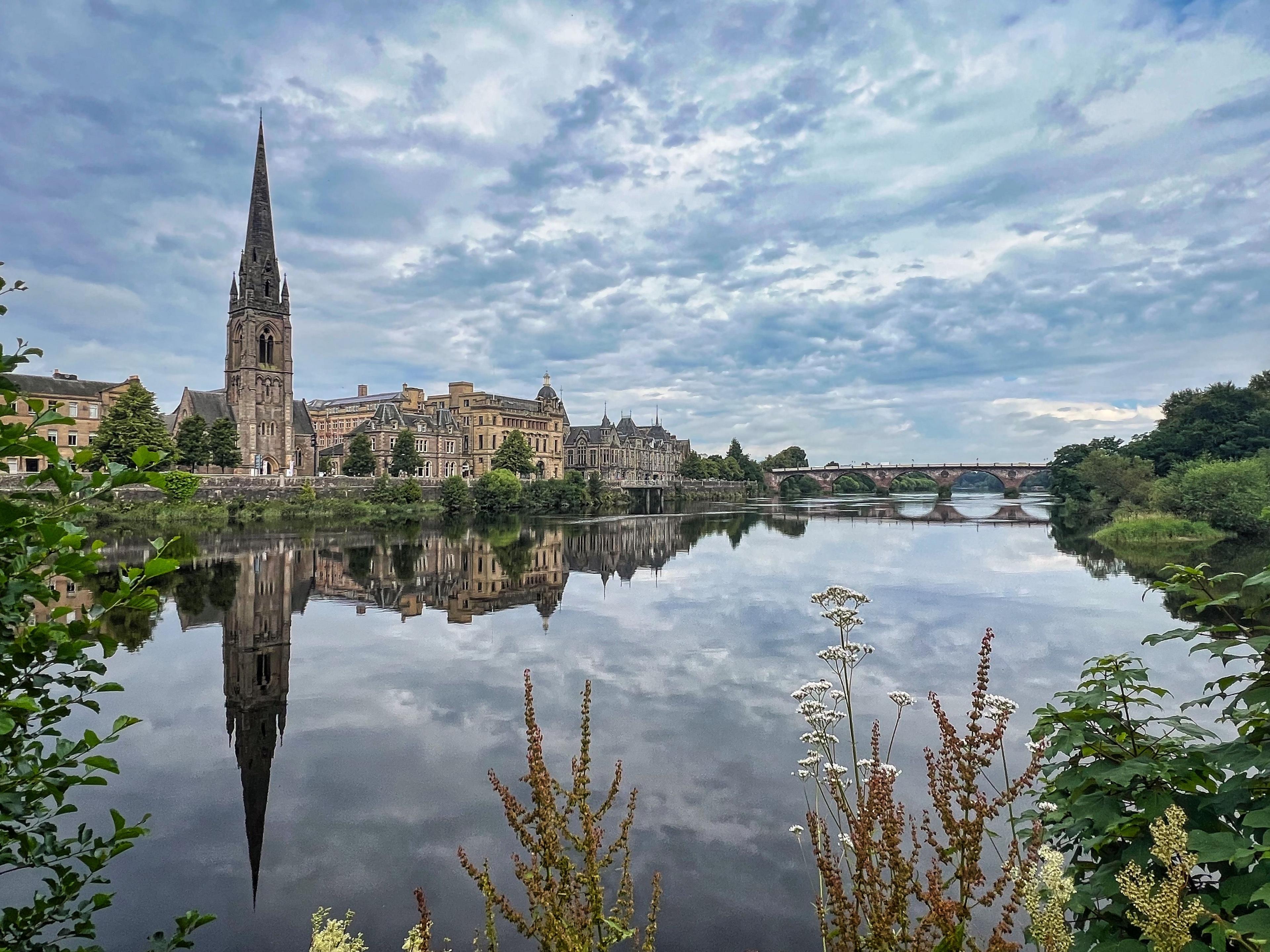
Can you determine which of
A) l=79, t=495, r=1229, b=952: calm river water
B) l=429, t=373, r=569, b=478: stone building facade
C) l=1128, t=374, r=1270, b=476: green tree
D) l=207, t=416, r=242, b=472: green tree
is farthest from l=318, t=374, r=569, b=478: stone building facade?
l=1128, t=374, r=1270, b=476: green tree

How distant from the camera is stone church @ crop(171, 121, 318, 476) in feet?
248

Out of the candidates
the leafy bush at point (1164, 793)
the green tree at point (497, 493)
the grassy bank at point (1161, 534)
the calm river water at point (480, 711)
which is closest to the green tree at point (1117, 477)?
the grassy bank at point (1161, 534)

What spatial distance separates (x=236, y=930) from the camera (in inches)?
267

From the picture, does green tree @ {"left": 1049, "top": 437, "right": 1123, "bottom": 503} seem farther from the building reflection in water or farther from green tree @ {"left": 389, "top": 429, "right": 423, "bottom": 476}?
green tree @ {"left": 389, "top": 429, "right": 423, "bottom": 476}

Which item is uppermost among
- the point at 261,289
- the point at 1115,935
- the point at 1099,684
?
the point at 261,289

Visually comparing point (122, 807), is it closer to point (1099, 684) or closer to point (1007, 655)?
point (1099, 684)

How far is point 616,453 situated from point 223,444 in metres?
76.1

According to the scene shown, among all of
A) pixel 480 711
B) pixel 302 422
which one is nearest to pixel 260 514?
pixel 302 422

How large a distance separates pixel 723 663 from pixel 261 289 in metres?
80.4

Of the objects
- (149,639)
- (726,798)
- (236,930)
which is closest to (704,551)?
(149,639)

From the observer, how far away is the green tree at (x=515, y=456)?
9681cm

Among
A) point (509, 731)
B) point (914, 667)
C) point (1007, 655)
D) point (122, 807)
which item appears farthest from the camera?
point (1007, 655)

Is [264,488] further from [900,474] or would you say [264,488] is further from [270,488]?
[900,474]

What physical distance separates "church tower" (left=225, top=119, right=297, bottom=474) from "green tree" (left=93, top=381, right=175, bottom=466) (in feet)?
48.6
